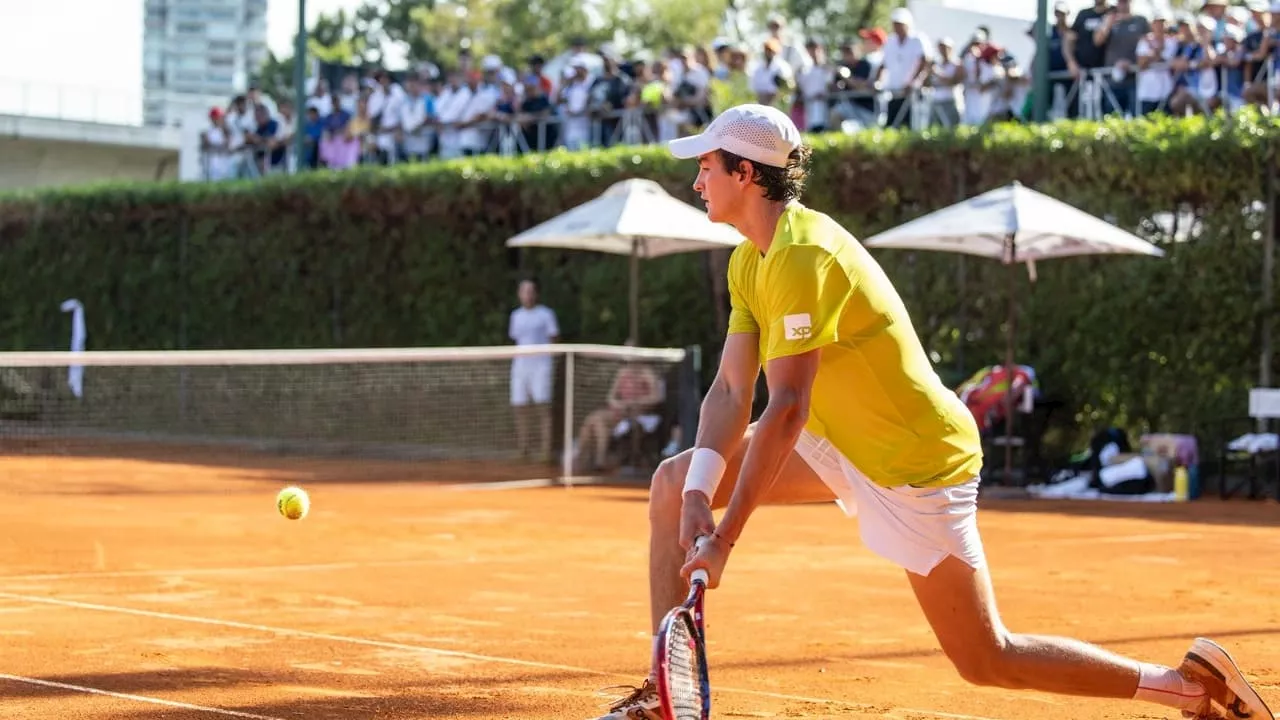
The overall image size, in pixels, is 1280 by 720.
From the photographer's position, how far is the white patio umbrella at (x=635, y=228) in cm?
1741

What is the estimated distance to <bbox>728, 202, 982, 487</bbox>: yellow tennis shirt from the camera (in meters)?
4.65

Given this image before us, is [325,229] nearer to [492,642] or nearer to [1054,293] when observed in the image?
[1054,293]

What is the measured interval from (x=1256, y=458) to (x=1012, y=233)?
9.76 feet

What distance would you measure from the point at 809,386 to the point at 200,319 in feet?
75.3

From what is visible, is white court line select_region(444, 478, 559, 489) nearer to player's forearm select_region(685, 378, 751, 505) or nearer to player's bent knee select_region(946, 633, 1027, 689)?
player's forearm select_region(685, 378, 751, 505)

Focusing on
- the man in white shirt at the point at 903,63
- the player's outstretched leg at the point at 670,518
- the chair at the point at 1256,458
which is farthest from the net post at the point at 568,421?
the player's outstretched leg at the point at 670,518

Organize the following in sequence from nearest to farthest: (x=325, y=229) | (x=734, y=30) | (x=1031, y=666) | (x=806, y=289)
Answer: (x=806, y=289) → (x=1031, y=666) → (x=325, y=229) → (x=734, y=30)

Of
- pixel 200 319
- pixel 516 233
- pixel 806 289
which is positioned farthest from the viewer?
pixel 200 319

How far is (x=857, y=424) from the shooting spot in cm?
487

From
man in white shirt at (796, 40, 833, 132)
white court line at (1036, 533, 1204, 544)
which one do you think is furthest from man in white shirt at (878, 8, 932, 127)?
white court line at (1036, 533, 1204, 544)

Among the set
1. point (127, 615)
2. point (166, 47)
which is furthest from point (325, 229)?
point (166, 47)

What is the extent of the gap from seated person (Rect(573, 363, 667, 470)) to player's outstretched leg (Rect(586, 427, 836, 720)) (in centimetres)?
1255

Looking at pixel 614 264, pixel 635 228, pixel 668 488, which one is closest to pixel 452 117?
pixel 614 264

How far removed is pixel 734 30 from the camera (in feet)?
208
